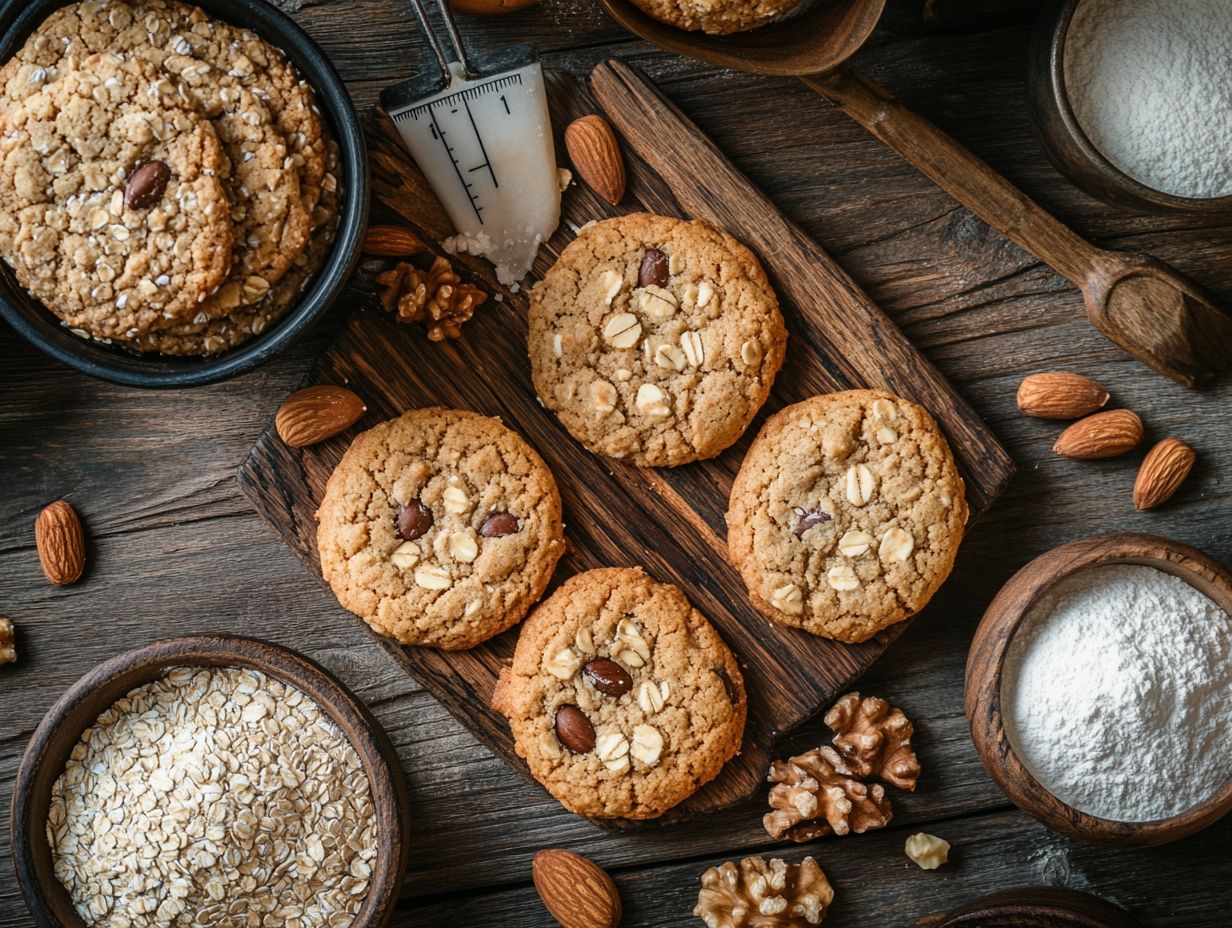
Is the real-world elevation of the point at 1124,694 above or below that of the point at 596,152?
below

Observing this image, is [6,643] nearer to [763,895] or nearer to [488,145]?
[488,145]

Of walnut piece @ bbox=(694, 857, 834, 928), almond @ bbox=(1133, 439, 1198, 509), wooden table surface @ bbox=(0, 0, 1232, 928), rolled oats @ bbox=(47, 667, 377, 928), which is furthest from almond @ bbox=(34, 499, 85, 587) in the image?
almond @ bbox=(1133, 439, 1198, 509)

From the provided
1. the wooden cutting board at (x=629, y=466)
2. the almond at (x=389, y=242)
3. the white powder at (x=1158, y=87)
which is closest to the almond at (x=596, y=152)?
the wooden cutting board at (x=629, y=466)

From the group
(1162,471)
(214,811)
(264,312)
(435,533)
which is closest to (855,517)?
(1162,471)

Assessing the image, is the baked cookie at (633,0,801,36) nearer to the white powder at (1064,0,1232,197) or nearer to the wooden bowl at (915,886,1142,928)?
the white powder at (1064,0,1232,197)

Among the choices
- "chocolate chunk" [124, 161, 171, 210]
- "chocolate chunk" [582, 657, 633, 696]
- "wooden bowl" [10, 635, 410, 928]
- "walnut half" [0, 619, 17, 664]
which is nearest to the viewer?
"chocolate chunk" [124, 161, 171, 210]

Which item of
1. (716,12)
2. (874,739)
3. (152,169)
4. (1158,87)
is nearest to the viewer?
(152,169)
